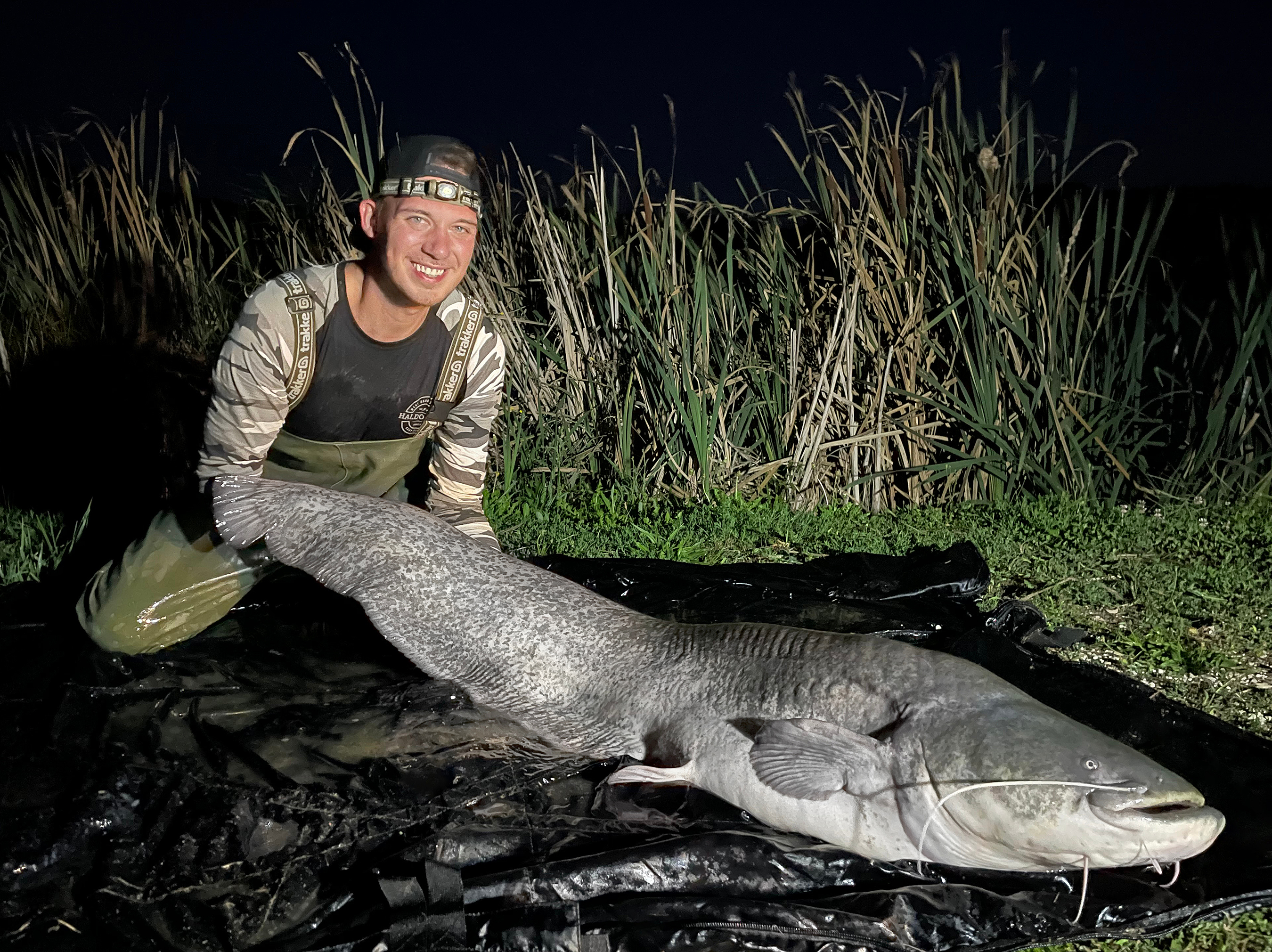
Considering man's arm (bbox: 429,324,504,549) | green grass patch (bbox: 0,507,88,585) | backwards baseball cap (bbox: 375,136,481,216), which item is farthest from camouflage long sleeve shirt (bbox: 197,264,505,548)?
green grass patch (bbox: 0,507,88,585)

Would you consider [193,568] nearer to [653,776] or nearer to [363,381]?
[363,381]

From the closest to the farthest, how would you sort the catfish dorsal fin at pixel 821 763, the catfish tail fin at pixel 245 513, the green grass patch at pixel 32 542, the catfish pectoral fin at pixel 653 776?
the catfish dorsal fin at pixel 821 763 < the catfish pectoral fin at pixel 653 776 < the catfish tail fin at pixel 245 513 < the green grass patch at pixel 32 542

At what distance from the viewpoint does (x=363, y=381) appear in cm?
372

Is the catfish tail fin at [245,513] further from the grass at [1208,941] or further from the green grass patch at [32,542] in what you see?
the grass at [1208,941]

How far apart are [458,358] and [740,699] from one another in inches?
73.5

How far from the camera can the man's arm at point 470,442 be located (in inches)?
156

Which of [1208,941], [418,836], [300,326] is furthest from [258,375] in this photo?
[1208,941]

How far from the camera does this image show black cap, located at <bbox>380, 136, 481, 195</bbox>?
351cm

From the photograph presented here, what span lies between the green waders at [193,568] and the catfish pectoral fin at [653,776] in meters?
1.84

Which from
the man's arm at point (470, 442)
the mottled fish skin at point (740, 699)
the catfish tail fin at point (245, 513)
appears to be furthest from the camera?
the man's arm at point (470, 442)

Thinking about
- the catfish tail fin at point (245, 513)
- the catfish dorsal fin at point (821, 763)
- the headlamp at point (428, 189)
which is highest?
the headlamp at point (428, 189)

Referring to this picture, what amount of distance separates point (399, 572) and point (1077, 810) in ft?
6.57

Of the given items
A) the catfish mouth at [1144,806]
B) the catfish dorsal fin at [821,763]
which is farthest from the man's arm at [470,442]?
the catfish mouth at [1144,806]

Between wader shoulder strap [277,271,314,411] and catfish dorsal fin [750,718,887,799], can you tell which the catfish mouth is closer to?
catfish dorsal fin [750,718,887,799]
